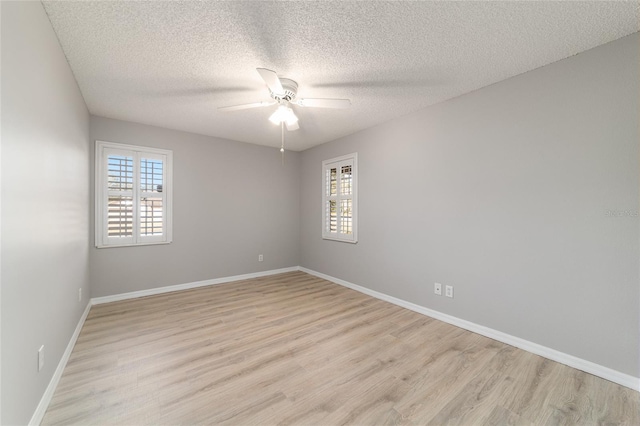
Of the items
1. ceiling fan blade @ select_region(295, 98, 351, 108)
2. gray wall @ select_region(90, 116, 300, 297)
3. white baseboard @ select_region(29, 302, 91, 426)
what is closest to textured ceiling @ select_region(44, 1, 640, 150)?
ceiling fan blade @ select_region(295, 98, 351, 108)

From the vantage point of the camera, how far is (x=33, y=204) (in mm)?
1413

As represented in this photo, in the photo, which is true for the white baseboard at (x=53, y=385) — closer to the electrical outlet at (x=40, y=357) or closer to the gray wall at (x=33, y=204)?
the gray wall at (x=33, y=204)

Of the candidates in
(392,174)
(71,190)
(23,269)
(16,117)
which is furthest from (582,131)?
(71,190)

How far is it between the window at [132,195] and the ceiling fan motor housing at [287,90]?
233cm

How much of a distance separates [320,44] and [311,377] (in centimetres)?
246

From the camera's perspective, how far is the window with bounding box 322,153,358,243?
402cm

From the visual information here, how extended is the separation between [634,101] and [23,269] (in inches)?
153

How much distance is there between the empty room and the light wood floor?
0.02m

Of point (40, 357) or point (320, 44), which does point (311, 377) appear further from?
point (320, 44)

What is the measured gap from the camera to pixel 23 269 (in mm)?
A: 1306

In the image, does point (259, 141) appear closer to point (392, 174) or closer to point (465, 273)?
point (392, 174)

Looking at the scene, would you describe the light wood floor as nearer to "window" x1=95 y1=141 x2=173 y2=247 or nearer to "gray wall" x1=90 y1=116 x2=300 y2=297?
"gray wall" x1=90 y1=116 x2=300 y2=297

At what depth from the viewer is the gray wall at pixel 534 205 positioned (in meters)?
1.84

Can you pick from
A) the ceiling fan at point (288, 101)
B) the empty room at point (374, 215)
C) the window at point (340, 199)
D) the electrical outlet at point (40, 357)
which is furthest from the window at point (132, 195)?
the window at point (340, 199)
